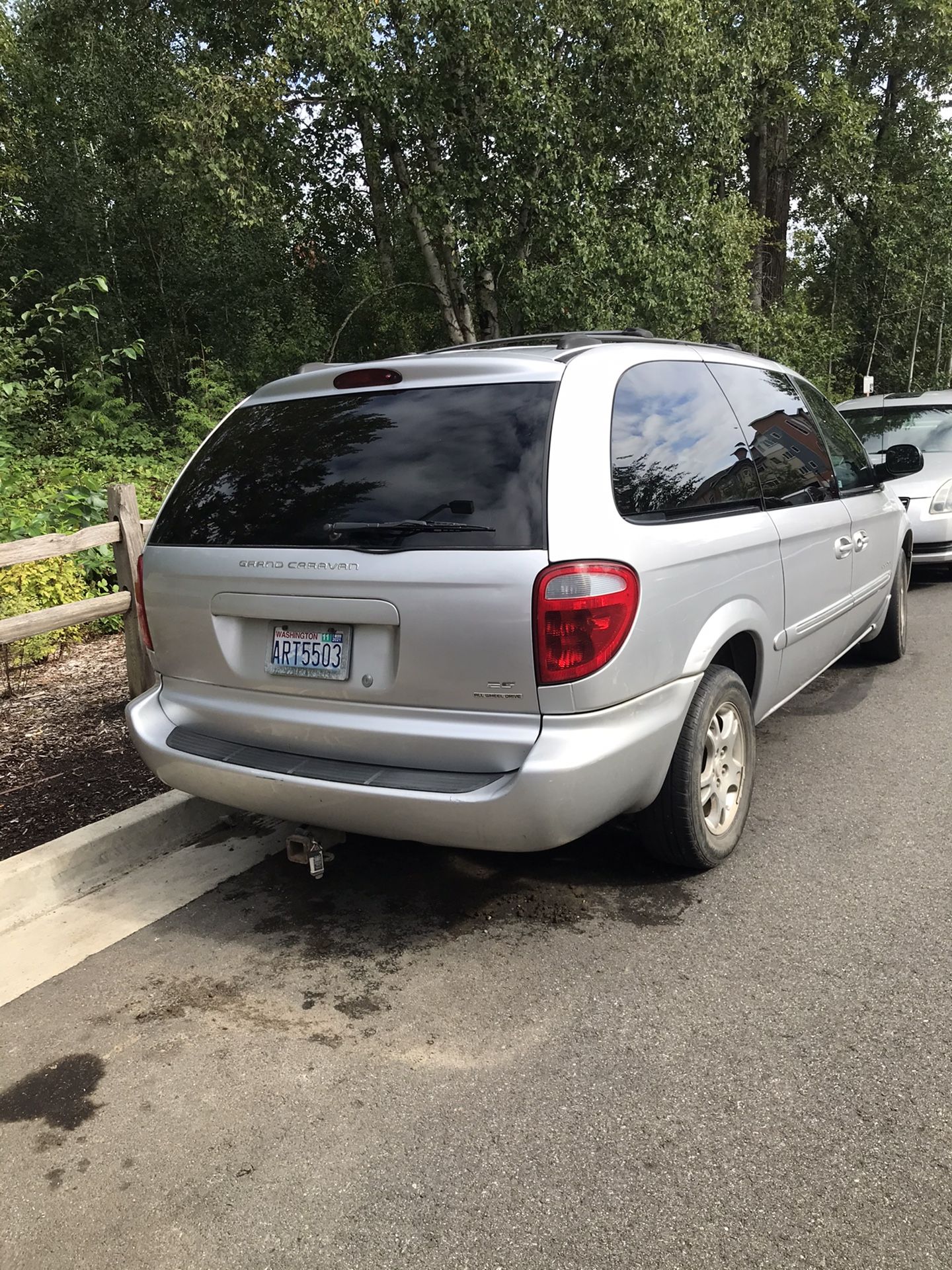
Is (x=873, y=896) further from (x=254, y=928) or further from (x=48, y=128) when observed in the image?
(x=48, y=128)

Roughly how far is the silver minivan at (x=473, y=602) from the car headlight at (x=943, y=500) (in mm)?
5562

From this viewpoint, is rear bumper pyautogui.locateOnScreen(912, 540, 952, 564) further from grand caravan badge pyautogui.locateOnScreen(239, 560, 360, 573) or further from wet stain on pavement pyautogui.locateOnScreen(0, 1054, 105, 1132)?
wet stain on pavement pyautogui.locateOnScreen(0, 1054, 105, 1132)

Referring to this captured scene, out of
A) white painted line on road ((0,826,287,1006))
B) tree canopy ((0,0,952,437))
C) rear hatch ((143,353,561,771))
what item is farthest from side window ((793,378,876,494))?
tree canopy ((0,0,952,437))

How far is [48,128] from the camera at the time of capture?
16875 millimetres

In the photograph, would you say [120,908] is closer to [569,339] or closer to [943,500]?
[569,339]

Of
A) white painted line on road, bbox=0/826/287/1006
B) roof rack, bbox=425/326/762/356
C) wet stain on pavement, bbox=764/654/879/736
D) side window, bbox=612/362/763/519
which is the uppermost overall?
roof rack, bbox=425/326/762/356

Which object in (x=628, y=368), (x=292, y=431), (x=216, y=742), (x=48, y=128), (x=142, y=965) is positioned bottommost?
(x=142, y=965)

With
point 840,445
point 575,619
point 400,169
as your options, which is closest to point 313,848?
point 575,619

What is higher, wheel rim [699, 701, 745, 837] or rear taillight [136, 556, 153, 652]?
rear taillight [136, 556, 153, 652]

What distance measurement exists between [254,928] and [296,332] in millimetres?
15688

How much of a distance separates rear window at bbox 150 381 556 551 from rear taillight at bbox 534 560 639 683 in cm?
14

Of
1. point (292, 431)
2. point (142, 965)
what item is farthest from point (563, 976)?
point (292, 431)

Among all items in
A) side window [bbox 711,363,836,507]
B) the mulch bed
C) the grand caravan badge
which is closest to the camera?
the grand caravan badge

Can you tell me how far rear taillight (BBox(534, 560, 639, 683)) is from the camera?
8.80 feet
